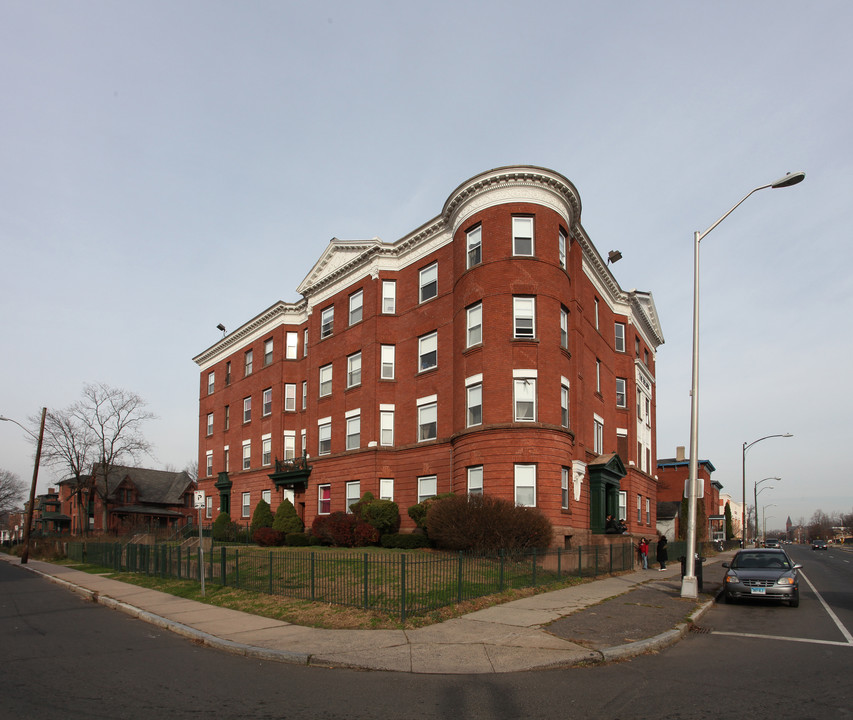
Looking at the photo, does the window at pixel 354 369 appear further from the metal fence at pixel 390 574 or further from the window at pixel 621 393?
the window at pixel 621 393

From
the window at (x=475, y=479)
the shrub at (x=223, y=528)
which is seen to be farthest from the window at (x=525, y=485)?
the shrub at (x=223, y=528)

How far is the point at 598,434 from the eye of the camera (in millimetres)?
35188

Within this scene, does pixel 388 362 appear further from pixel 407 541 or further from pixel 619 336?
pixel 619 336

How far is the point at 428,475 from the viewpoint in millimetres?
30422

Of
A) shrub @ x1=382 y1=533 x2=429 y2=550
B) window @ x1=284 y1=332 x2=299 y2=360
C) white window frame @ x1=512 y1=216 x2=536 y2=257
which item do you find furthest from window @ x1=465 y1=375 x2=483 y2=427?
window @ x1=284 y1=332 x2=299 y2=360

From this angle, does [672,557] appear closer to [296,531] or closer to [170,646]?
[296,531]

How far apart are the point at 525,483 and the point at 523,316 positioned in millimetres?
6833

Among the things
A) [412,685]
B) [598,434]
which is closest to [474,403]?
[598,434]

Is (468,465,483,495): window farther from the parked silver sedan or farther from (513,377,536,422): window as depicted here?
the parked silver sedan

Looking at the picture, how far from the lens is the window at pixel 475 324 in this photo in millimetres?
28000

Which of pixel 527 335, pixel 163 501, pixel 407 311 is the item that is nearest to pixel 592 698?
pixel 527 335

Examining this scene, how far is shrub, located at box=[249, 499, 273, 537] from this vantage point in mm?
38500

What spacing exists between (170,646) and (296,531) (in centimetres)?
2518

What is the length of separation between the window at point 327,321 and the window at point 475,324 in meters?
12.3
